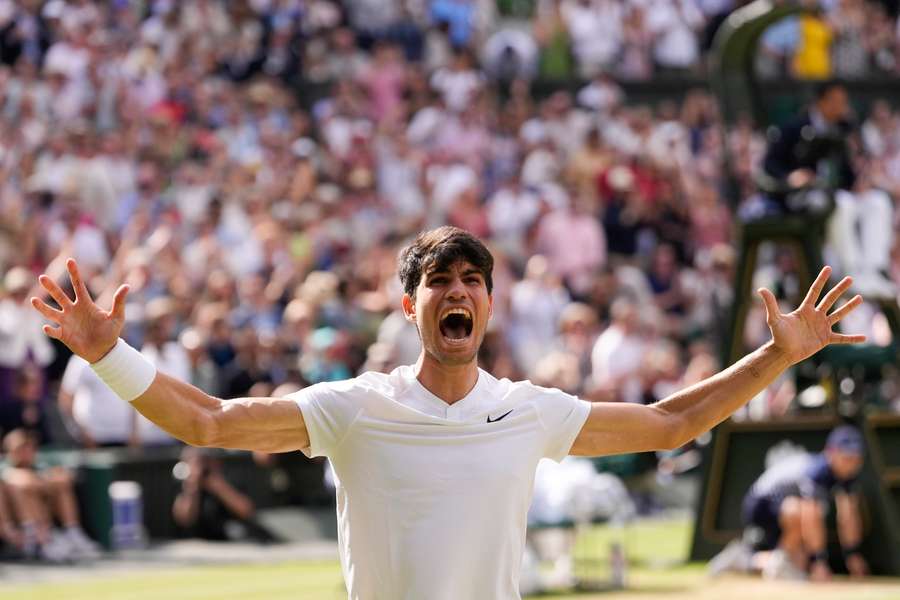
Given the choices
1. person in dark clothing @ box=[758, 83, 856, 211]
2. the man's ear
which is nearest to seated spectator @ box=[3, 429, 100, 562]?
person in dark clothing @ box=[758, 83, 856, 211]

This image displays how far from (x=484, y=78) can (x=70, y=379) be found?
9.19 metres

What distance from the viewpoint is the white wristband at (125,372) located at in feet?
13.3

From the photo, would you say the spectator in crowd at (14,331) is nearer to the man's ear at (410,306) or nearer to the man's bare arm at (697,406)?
the man's ear at (410,306)

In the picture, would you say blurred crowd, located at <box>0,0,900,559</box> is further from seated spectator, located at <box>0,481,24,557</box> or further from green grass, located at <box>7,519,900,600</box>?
green grass, located at <box>7,519,900,600</box>

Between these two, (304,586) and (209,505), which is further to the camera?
(209,505)

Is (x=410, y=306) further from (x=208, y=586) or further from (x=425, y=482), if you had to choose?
(x=208, y=586)

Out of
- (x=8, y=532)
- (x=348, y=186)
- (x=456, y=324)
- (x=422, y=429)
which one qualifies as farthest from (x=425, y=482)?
(x=348, y=186)

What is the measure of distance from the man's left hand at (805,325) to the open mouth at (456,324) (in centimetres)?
76

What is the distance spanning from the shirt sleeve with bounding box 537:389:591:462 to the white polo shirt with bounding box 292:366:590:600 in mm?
19

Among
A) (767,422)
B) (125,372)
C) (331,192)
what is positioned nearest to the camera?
(125,372)

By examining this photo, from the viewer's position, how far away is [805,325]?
4.65m

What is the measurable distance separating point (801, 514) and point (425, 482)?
8.56m

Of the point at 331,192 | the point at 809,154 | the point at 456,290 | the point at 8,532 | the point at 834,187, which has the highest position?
the point at 331,192

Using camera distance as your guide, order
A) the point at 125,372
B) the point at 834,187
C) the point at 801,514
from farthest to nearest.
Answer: the point at 834,187 → the point at 801,514 → the point at 125,372
